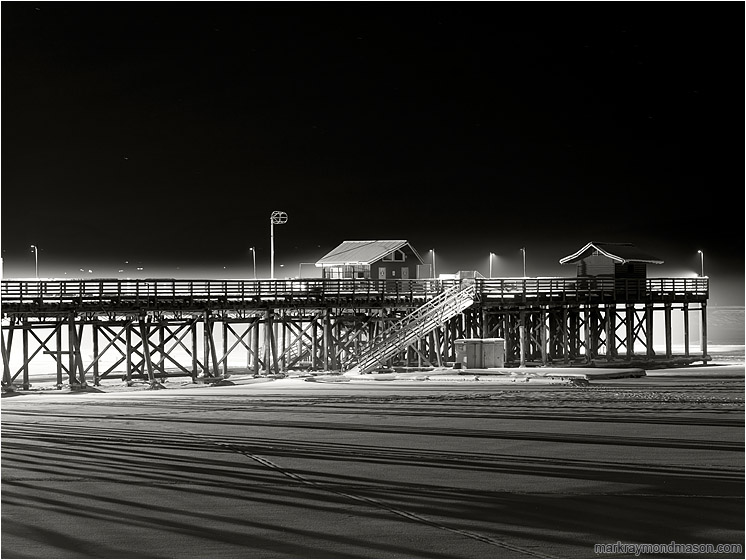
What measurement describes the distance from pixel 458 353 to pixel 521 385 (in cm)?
596

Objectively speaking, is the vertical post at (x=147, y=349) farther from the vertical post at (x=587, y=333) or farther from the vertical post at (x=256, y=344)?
the vertical post at (x=587, y=333)

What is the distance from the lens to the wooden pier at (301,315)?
40.1 metres

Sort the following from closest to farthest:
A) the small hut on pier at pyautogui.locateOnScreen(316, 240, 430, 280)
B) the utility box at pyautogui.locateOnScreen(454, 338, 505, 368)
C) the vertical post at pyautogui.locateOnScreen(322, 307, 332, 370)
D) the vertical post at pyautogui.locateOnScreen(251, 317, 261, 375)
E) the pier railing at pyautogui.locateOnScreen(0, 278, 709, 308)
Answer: the pier railing at pyautogui.locateOnScreen(0, 278, 709, 308)
the utility box at pyautogui.locateOnScreen(454, 338, 505, 368)
the vertical post at pyautogui.locateOnScreen(251, 317, 261, 375)
the vertical post at pyautogui.locateOnScreen(322, 307, 332, 370)
the small hut on pier at pyautogui.locateOnScreen(316, 240, 430, 280)

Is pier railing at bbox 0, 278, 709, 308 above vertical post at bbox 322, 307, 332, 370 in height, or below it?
above

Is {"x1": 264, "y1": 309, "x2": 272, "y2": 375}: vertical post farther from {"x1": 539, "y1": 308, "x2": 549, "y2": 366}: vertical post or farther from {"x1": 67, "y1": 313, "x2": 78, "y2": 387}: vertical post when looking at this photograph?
{"x1": 539, "y1": 308, "x2": 549, "y2": 366}: vertical post

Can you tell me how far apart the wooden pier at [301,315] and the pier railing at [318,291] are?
2.1 inches

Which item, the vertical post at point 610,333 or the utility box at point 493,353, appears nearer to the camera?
the utility box at point 493,353

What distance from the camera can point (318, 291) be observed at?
47125mm

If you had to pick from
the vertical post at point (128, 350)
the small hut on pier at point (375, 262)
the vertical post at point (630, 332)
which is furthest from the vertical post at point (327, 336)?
the vertical post at point (630, 332)

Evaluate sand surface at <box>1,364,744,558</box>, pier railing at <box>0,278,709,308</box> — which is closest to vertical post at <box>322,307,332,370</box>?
pier railing at <box>0,278,709,308</box>

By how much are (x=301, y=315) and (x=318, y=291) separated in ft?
5.60

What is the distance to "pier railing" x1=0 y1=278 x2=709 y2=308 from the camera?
4006 cm

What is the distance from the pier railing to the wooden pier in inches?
2.1

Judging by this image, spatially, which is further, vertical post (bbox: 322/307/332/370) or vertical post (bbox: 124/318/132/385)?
vertical post (bbox: 322/307/332/370)
